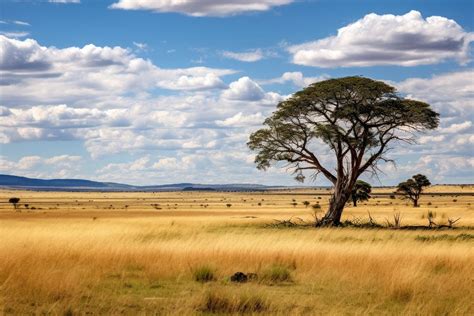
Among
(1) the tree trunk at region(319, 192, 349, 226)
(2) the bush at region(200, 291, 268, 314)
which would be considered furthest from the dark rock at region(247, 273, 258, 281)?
(1) the tree trunk at region(319, 192, 349, 226)

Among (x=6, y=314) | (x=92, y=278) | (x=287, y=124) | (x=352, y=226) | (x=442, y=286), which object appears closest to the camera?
(x=6, y=314)

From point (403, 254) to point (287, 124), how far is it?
82.4 feet

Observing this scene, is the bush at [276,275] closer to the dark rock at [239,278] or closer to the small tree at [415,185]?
the dark rock at [239,278]

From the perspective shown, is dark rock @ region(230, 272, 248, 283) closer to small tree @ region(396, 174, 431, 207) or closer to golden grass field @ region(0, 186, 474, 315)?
golden grass field @ region(0, 186, 474, 315)

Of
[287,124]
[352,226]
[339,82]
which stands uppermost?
[339,82]

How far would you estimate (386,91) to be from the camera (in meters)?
43.2

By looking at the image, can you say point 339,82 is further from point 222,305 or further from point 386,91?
point 222,305

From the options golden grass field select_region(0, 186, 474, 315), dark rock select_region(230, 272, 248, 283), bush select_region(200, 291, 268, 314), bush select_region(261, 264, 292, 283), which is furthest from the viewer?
bush select_region(261, 264, 292, 283)

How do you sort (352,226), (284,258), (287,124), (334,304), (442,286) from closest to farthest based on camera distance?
1. (334,304)
2. (442,286)
3. (284,258)
4. (352,226)
5. (287,124)

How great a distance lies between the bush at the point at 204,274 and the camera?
15469 millimetres

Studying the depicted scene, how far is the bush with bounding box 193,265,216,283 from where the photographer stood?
50.8 ft

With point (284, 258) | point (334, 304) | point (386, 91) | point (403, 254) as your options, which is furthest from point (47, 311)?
point (386, 91)

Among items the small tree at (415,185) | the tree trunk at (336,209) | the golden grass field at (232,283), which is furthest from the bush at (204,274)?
the small tree at (415,185)

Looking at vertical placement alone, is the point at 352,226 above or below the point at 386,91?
below
